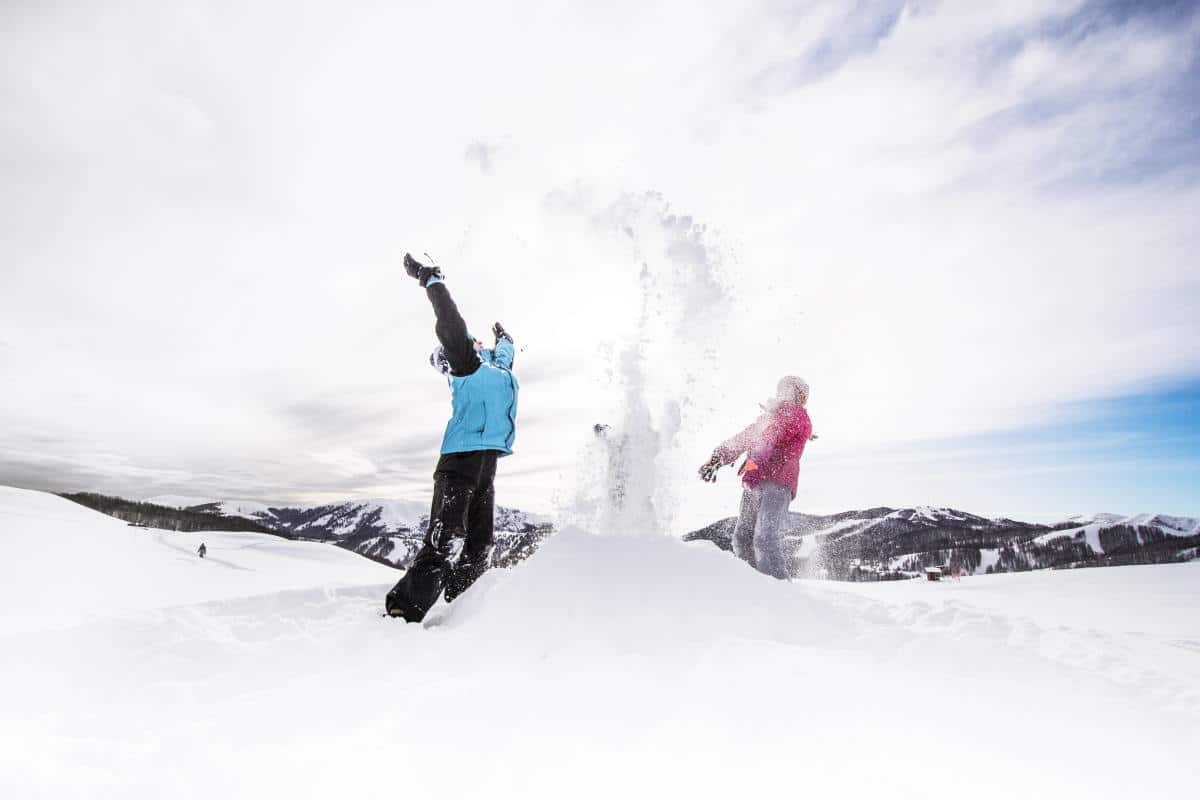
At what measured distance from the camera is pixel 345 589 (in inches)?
191

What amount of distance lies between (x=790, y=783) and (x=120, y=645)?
133 inches

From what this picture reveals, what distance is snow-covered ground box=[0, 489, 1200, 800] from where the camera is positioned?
1604mm

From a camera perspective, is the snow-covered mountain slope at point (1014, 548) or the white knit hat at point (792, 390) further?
the snow-covered mountain slope at point (1014, 548)

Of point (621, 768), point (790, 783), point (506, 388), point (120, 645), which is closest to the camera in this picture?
point (790, 783)

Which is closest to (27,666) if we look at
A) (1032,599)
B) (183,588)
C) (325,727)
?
(325,727)

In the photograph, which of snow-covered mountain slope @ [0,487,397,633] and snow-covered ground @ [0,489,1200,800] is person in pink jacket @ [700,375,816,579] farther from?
snow-covered mountain slope @ [0,487,397,633]

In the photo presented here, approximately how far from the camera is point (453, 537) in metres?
4.05

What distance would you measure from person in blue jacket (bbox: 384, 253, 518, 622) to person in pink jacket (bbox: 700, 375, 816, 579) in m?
2.68

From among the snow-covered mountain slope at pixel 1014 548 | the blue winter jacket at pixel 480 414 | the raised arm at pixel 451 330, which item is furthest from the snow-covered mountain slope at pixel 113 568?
the snow-covered mountain slope at pixel 1014 548

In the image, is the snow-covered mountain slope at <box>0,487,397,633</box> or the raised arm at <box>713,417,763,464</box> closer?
the snow-covered mountain slope at <box>0,487,397,633</box>

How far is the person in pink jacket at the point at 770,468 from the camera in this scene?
5.52 m

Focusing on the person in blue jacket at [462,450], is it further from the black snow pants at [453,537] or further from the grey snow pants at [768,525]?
the grey snow pants at [768,525]

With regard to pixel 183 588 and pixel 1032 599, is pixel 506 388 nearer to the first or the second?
pixel 183 588

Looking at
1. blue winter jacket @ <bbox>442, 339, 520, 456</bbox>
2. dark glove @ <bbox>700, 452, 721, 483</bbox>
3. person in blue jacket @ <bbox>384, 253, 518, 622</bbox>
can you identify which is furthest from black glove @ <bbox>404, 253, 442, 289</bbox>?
dark glove @ <bbox>700, 452, 721, 483</bbox>
